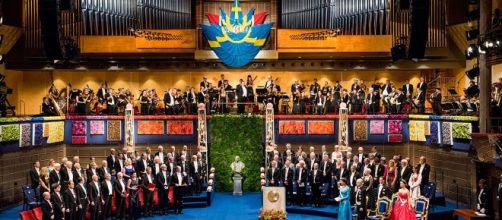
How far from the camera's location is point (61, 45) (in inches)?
703

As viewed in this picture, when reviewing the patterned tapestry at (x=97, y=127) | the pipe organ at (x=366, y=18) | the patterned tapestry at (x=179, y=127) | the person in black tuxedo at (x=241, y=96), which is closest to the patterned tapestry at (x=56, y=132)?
the patterned tapestry at (x=97, y=127)

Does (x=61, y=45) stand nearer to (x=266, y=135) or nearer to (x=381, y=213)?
(x=266, y=135)

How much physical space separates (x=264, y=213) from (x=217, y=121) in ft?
21.8

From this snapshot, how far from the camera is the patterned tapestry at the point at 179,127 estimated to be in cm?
2206

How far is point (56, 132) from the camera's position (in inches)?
823

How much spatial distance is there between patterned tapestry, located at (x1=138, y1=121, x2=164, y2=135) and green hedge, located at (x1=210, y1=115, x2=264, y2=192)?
2.37 m

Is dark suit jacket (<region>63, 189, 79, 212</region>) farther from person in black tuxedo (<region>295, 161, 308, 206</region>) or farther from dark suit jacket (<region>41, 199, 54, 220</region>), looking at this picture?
person in black tuxedo (<region>295, 161, 308, 206</region>)

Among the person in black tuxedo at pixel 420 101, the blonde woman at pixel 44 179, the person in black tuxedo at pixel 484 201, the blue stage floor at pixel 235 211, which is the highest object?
the person in black tuxedo at pixel 420 101

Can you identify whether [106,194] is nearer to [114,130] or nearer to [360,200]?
[360,200]

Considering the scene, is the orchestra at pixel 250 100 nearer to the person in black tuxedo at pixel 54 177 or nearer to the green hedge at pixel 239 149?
the green hedge at pixel 239 149

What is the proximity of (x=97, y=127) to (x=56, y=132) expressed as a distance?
5.10ft

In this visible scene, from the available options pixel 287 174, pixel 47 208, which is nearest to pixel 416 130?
pixel 287 174

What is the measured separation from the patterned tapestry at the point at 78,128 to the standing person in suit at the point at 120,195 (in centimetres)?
660

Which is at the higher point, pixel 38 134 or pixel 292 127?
pixel 292 127
